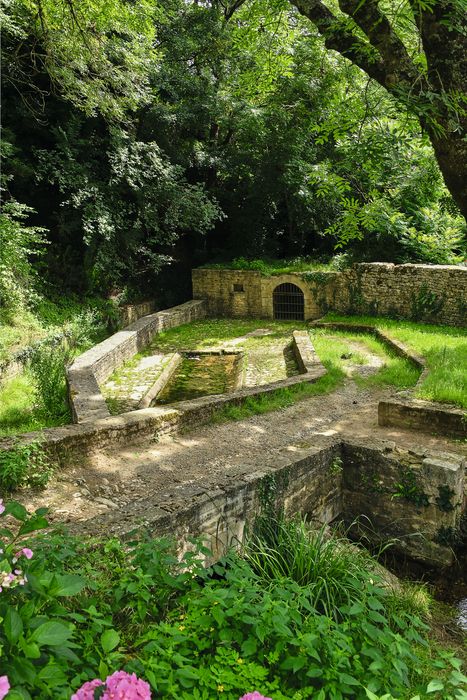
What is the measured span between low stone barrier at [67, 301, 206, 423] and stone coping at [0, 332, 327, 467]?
0.59 m

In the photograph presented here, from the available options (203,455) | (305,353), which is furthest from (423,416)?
(305,353)

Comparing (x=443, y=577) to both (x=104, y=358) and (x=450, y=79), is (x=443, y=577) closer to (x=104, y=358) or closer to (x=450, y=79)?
(x=450, y=79)

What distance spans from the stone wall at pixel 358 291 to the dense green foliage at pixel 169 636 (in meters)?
11.1

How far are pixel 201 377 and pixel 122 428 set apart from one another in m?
4.54

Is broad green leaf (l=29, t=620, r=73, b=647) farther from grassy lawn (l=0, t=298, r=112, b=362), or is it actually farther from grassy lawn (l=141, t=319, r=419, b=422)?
grassy lawn (l=0, t=298, r=112, b=362)

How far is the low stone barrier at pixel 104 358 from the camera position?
282 inches

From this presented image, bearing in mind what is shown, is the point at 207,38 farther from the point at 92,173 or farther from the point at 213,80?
the point at 92,173

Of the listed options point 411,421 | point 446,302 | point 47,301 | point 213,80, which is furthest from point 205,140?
point 411,421

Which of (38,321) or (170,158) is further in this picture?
(170,158)

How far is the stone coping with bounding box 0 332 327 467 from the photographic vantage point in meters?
5.48

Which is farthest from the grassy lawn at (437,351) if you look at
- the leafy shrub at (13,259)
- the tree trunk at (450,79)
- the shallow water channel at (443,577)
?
the leafy shrub at (13,259)

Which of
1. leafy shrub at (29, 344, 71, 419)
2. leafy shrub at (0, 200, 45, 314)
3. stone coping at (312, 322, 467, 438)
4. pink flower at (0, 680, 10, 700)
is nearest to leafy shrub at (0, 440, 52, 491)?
leafy shrub at (29, 344, 71, 419)

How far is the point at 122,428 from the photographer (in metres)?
6.20

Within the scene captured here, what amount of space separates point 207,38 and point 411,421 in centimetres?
1576
